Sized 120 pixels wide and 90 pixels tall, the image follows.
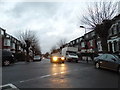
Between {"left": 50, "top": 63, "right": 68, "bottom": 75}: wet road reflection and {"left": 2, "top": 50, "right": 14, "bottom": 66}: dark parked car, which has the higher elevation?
{"left": 2, "top": 50, "right": 14, "bottom": 66}: dark parked car

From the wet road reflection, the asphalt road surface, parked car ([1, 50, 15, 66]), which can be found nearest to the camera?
the asphalt road surface

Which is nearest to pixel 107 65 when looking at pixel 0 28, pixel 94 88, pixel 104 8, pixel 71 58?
pixel 94 88

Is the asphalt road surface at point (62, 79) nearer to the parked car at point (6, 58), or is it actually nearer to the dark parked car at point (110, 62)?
the dark parked car at point (110, 62)

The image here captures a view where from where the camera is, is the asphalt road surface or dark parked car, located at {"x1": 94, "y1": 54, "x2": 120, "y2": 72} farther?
dark parked car, located at {"x1": 94, "y1": 54, "x2": 120, "y2": 72}

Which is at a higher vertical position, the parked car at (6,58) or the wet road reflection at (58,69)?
the parked car at (6,58)

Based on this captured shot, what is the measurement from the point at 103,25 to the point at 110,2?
11.6 feet

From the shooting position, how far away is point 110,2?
82.1ft

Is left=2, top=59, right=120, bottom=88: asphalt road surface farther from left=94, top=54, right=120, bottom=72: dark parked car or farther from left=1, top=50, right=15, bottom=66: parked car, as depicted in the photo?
left=1, top=50, right=15, bottom=66: parked car

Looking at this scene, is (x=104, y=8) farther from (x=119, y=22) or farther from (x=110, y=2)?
(x=119, y=22)

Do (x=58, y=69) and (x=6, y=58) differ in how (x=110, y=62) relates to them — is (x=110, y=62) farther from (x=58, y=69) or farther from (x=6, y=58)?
(x=6, y=58)

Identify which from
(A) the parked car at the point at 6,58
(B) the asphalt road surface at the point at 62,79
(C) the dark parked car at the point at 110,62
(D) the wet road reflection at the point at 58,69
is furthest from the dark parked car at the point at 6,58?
(C) the dark parked car at the point at 110,62

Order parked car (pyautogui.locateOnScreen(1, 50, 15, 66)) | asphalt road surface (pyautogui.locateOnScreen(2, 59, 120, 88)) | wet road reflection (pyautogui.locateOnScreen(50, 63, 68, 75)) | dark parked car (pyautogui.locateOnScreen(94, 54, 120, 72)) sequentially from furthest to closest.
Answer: parked car (pyautogui.locateOnScreen(1, 50, 15, 66))
wet road reflection (pyautogui.locateOnScreen(50, 63, 68, 75))
dark parked car (pyautogui.locateOnScreen(94, 54, 120, 72))
asphalt road surface (pyautogui.locateOnScreen(2, 59, 120, 88))

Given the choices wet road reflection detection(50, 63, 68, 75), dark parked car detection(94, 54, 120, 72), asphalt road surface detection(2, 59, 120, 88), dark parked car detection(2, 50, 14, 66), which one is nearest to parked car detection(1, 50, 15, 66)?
dark parked car detection(2, 50, 14, 66)

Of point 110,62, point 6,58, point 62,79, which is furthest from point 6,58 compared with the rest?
point 62,79
